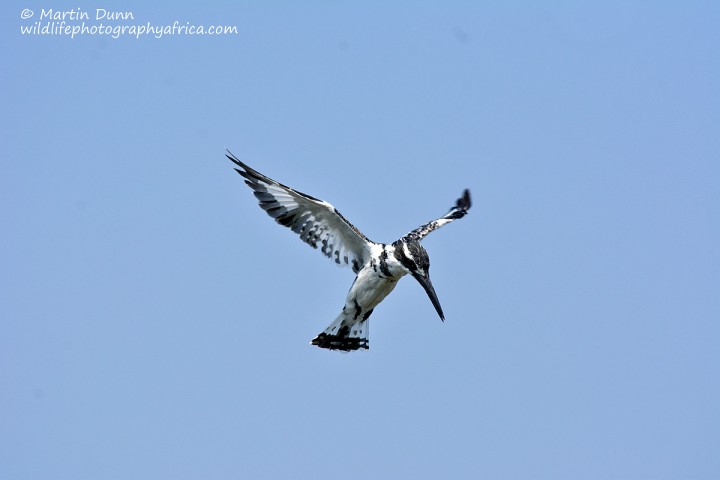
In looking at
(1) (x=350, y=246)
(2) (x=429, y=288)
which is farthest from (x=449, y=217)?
(2) (x=429, y=288)

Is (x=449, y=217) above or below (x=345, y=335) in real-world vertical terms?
above

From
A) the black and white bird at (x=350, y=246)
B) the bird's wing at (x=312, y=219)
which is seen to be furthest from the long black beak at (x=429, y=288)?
the bird's wing at (x=312, y=219)

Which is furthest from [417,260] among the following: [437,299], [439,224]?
[439,224]

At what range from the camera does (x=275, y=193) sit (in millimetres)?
11508

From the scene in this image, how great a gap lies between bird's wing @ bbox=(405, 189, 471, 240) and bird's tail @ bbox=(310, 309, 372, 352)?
3.75 ft

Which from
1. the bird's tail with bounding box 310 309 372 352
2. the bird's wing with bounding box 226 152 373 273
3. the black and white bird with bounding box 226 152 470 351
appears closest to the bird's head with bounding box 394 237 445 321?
the black and white bird with bounding box 226 152 470 351

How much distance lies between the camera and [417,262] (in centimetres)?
1104

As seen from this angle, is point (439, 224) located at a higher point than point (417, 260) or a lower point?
higher

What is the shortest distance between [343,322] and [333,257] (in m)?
0.88

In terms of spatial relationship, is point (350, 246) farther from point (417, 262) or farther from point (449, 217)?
point (449, 217)

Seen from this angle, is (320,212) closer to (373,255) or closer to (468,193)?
(373,255)

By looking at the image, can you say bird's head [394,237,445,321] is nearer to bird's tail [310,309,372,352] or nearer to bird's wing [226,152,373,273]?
bird's wing [226,152,373,273]

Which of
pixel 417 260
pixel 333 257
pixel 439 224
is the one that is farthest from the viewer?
pixel 439 224

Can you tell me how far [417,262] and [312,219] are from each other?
1345mm
